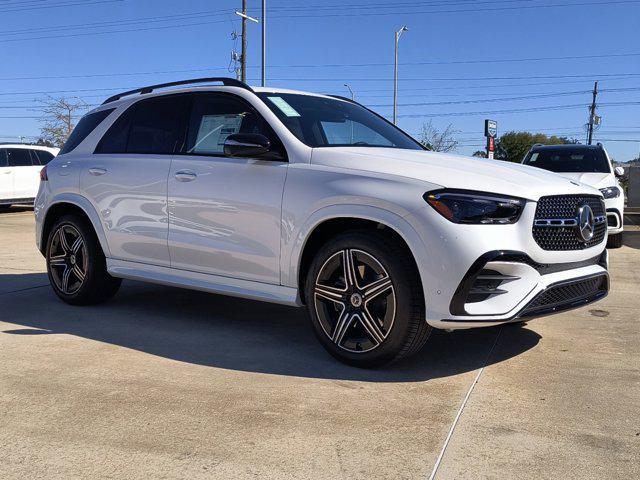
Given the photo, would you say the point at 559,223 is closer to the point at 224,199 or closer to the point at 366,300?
the point at 366,300

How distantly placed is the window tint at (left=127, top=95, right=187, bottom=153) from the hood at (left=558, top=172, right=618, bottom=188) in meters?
6.98

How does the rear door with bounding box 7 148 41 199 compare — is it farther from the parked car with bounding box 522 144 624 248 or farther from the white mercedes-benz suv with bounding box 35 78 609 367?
the parked car with bounding box 522 144 624 248

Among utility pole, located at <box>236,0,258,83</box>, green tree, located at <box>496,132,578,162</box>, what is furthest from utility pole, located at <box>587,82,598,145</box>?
utility pole, located at <box>236,0,258,83</box>

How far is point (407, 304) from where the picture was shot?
12.3ft

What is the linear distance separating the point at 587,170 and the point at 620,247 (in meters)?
1.43

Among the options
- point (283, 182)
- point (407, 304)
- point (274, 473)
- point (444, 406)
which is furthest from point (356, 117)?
point (274, 473)

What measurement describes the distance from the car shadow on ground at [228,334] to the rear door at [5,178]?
38.6 feet

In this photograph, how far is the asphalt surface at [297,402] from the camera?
2.82m

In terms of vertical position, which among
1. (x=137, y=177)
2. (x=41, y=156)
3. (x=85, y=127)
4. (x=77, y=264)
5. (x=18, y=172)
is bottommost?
(x=77, y=264)

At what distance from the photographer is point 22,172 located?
1723cm

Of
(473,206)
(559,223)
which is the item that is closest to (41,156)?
(473,206)

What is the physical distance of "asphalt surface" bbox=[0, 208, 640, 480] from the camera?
282 centimetres

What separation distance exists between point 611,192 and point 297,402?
795 centimetres

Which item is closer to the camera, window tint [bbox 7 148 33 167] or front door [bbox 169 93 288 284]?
front door [bbox 169 93 288 284]
